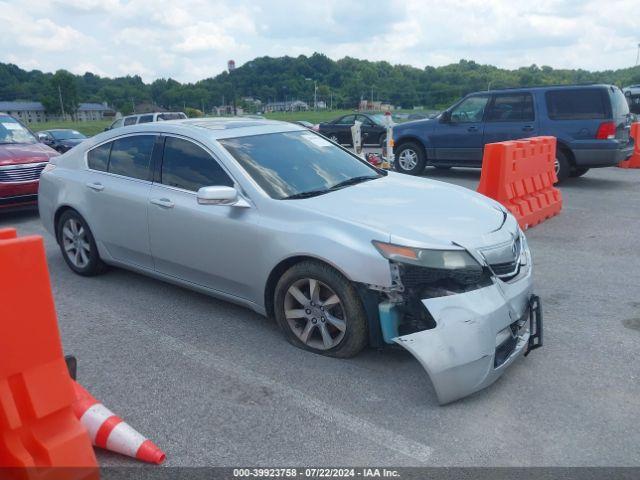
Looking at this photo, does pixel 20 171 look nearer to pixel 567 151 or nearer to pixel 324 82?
pixel 567 151

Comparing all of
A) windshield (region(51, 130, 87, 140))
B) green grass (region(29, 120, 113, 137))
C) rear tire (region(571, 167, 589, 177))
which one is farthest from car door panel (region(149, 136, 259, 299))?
green grass (region(29, 120, 113, 137))

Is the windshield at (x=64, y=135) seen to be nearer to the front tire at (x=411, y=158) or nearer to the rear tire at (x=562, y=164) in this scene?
the front tire at (x=411, y=158)

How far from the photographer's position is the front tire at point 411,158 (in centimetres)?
1234

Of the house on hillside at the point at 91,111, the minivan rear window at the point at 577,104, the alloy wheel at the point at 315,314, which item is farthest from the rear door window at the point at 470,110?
the house on hillside at the point at 91,111

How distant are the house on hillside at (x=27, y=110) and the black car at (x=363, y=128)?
95.3 meters

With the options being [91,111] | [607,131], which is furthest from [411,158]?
[91,111]

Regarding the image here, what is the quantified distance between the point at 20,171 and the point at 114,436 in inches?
279

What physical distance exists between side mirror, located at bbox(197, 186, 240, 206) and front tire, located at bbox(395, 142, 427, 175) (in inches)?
355

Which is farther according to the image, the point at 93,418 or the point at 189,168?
the point at 189,168

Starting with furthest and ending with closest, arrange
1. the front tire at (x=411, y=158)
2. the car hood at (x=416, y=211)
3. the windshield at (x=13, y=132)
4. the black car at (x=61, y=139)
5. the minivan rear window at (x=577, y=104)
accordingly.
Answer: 1. the black car at (x=61, y=139)
2. the front tire at (x=411, y=158)
3. the minivan rear window at (x=577, y=104)
4. the windshield at (x=13, y=132)
5. the car hood at (x=416, y=211)

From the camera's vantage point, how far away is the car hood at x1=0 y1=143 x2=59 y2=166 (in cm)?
841

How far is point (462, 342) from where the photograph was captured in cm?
303

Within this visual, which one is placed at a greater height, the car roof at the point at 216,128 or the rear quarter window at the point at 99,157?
the car roof at the point at 216,128

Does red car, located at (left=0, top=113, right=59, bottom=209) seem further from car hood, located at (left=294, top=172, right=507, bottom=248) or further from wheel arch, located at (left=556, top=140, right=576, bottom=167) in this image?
wheel arch, located at (left=556, top=140, right=576, bottom=167)
